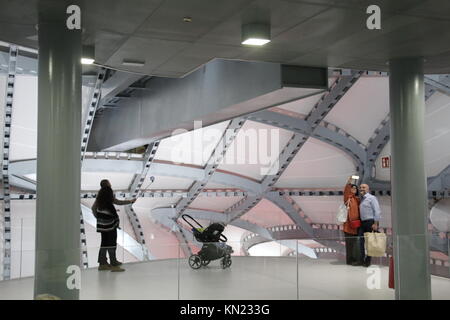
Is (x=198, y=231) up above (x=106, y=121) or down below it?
below

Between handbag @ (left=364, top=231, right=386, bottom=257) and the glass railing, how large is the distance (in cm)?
7

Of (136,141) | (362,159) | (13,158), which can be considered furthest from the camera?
(362,159)

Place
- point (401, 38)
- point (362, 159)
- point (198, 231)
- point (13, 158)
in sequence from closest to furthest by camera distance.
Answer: point (401, 38)
point (198, 231)
point (13, 158)
point (362, 159)

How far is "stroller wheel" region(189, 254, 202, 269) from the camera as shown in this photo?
373 inches

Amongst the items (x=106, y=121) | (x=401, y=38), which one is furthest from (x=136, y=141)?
(x=401, y=38)

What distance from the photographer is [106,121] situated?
70.3 feet

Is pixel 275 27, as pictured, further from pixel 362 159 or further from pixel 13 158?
pixel 362 159

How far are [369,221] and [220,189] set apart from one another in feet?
55.4

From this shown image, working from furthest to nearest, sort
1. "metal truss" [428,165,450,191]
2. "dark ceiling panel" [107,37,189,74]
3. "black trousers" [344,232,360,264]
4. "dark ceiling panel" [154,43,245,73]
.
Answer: "metal truss" [428,165,450,191]
"black trousers" [344,232,360,264]
"dark ceiling panel" [154,43,245,73]
"dark ceiling panel" [107,37,189,74]

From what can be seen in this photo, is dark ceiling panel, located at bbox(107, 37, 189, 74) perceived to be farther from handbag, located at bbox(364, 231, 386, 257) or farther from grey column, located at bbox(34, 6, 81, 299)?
handbag, located at bbox(364, 231, 386, 257)

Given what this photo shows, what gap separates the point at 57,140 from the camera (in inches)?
299

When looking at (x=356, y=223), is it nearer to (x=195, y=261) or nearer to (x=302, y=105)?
(x=195, y=261)

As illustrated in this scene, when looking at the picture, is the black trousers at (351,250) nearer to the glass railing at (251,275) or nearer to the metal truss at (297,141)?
the glass railing at (251,275)

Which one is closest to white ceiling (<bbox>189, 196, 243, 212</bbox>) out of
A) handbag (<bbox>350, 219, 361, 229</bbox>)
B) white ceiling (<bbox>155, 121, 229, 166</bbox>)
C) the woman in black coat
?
white ceiling (<bbox>155, 121, 229, 166</bbox>)
